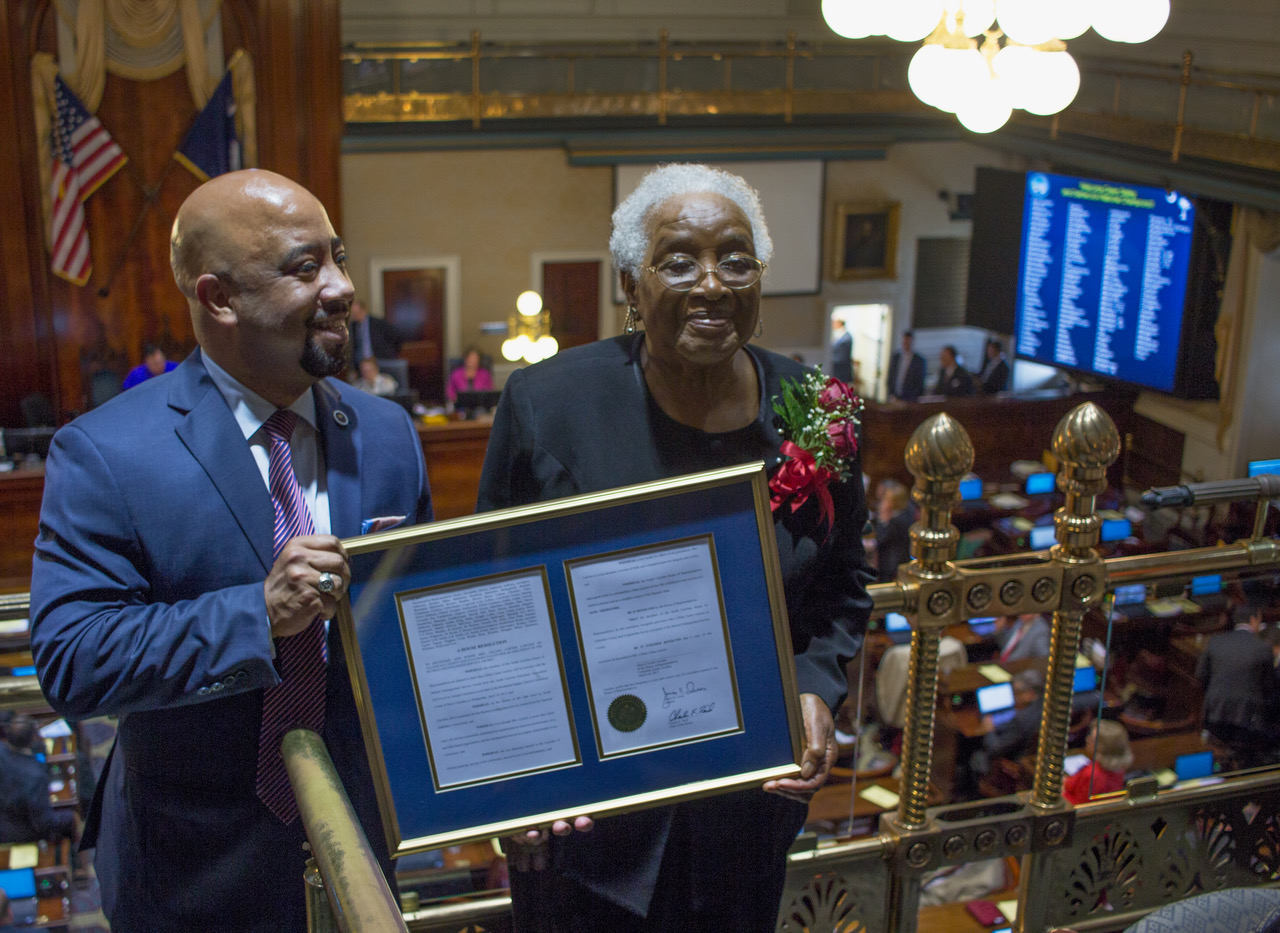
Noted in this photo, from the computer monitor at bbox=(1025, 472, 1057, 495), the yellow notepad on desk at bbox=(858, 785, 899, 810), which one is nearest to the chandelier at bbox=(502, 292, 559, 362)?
the computer monitor at bbox=(1025, 472, 1057, 495)

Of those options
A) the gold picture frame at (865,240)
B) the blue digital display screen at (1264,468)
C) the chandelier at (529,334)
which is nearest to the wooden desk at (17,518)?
the chandelier at (529,334)

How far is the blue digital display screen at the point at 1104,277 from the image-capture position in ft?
31.6

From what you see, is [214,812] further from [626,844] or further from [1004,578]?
[1004,578]

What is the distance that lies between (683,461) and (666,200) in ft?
1.28

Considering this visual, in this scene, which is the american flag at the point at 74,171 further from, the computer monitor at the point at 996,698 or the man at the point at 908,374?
the computer monitor at the point at 996,698

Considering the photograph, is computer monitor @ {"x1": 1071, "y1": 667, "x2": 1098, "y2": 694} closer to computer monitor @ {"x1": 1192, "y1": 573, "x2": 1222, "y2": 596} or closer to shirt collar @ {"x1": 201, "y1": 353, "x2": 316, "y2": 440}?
computer monitor @ {"x1": 1192, "y1": 573, "x2": 1222, "y2": 596}

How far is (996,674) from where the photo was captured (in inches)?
175

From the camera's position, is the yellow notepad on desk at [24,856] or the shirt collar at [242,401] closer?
the shirt collar at [242,401]

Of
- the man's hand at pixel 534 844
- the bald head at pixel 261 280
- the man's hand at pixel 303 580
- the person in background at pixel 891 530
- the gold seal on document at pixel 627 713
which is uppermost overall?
the bald head at pixel 261 280

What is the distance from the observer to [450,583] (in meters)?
1.46

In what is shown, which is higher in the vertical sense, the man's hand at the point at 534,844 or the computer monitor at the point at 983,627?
the man's hand at the point at 534,844

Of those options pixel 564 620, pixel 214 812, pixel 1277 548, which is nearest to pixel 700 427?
pixel 564 620

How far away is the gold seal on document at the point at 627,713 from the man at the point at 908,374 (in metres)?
11.1

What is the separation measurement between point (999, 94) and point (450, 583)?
4.60 m
